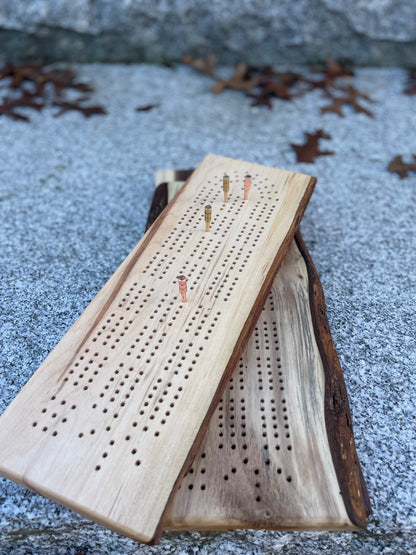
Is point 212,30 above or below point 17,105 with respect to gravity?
above

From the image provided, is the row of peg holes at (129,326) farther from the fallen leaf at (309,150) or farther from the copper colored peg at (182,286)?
the fallen leaf at (309,150)

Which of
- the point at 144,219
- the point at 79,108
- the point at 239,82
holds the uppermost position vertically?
the point at 239,82

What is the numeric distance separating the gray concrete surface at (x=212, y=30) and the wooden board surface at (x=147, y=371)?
5.16ft

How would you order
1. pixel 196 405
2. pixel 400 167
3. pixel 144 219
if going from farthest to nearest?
pixel 400 167 → pixel 144 219 → pixel 196 405

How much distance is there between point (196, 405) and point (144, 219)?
0.96 meters

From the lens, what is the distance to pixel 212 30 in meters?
2.70

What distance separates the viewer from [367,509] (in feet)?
3.14

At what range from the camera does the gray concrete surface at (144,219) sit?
1.05 m

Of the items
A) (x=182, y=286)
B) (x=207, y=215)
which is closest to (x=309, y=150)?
(x=207, y=215)

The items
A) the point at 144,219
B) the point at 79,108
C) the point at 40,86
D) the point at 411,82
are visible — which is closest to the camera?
the point at 144,219

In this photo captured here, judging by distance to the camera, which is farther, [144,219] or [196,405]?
[144,219]

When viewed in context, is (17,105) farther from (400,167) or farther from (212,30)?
(400,167)

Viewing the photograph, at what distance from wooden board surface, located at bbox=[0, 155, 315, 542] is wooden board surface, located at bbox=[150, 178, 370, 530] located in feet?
0.28

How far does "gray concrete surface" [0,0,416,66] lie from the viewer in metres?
2.58
